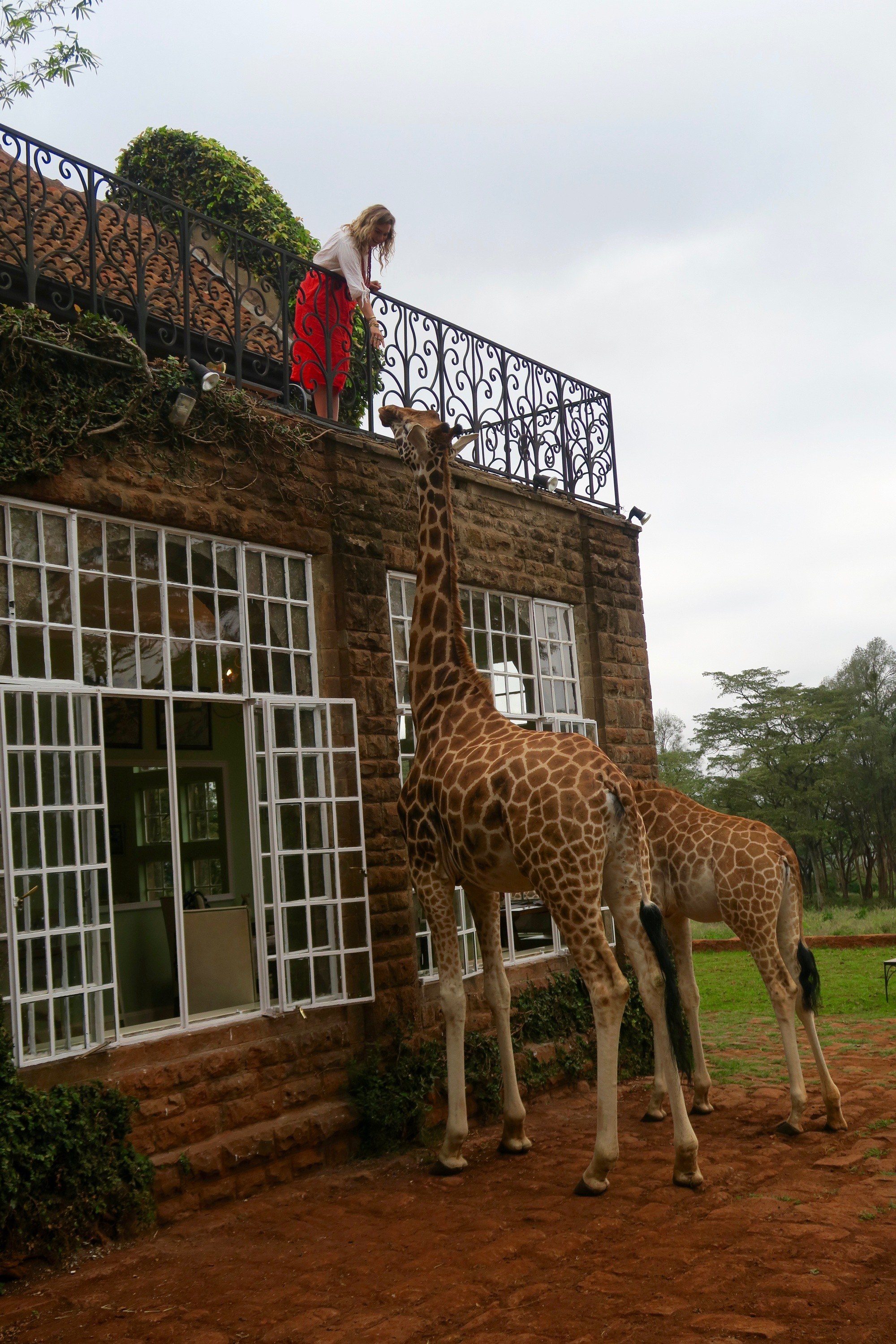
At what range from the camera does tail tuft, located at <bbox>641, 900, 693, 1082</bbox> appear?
5.84 m

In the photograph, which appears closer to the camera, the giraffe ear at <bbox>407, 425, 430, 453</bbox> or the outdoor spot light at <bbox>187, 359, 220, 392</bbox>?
the outdoor spot light at <bbox>187, 359, 220, 392</bbox>

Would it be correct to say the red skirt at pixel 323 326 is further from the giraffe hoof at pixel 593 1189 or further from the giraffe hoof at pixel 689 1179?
the giraffe hoof at pixel 689 1179

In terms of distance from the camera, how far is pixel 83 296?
285 inches

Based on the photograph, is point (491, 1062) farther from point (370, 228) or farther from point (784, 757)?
point (784, 757)

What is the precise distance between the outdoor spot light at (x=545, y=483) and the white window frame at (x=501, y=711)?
1.02 meters

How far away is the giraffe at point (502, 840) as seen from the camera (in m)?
5.69

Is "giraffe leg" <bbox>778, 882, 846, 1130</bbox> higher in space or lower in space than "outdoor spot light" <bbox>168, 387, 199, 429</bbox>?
lower

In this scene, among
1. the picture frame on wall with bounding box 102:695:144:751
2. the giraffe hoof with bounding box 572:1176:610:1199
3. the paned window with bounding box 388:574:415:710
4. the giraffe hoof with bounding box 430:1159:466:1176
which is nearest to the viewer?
the giraffe hoof with bounding box 572:1176:610:1199

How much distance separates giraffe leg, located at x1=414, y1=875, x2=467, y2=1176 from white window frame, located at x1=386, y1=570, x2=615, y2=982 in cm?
18

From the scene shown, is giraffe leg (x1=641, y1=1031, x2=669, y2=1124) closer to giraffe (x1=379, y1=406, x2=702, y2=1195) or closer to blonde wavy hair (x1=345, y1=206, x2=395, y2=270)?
giraffe (x1=379, y1=406, x2=702, y2=1195)

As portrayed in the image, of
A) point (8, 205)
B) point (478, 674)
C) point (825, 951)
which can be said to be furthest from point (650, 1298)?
point (825, 951)

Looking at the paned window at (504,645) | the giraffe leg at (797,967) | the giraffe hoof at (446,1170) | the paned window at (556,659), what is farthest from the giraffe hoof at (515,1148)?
the paned window at (556,659)

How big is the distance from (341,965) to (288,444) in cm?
338

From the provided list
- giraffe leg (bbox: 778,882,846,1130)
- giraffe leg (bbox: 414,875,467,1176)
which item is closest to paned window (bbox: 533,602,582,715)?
giraffe leg (bbox: 778,882,846,1130)
